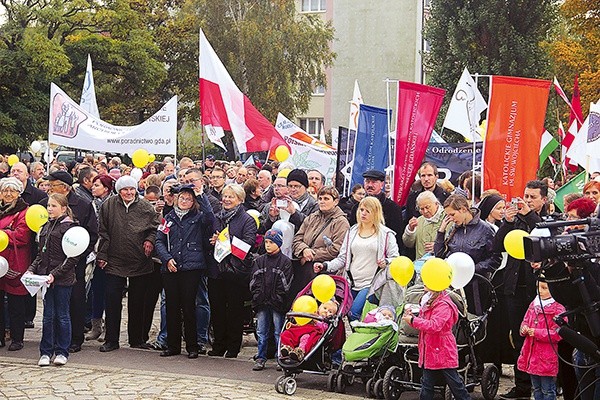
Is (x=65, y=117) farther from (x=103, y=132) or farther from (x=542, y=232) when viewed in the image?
(x=542, y=232)

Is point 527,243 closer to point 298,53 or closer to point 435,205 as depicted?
point 435,205

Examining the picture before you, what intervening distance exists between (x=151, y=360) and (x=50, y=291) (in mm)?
1310

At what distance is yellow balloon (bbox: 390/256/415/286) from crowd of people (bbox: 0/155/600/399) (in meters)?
0.70

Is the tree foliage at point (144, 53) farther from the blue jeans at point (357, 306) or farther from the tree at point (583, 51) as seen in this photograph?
the blue jeans at point (357, 306)

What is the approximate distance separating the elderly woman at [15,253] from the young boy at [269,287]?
8.65 ft

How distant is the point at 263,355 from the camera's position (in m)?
10.4

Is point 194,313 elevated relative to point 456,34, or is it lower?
lower

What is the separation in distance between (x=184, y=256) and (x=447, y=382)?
3.72m

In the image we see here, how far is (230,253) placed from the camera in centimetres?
1080

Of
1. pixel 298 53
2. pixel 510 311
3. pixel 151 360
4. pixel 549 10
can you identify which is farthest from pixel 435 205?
pixel 298 53

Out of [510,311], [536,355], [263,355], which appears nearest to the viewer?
[536,355]

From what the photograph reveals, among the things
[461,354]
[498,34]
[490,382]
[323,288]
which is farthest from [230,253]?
[498,34]

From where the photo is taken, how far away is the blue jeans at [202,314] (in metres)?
11.4

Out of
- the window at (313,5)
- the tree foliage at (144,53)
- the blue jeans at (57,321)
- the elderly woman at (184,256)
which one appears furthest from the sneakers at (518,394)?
the window at (313,5)
